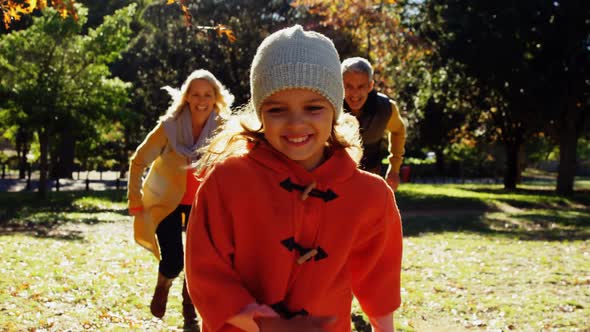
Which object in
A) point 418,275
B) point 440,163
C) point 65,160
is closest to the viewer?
point 418,275

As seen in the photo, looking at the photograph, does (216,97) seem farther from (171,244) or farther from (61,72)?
(61,72)

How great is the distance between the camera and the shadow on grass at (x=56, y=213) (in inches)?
538

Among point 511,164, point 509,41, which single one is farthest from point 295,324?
point 511,164

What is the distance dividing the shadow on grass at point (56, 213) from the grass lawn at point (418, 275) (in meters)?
0.05

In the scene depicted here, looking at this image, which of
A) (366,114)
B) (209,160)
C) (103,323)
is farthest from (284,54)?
(103,323)

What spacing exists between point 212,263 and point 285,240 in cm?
28

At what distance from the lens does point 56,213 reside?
17.3 meters

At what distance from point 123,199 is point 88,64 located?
4.94 meters

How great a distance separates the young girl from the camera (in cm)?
235

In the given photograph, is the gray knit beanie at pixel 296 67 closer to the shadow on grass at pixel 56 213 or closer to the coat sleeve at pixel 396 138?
the coat sleeve at pixel 396 138

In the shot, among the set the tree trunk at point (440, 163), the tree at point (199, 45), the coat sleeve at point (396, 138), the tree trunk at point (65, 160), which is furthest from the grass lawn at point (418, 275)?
the tree trunk at point (440, 163)

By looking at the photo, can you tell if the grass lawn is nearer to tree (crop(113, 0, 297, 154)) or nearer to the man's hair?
the man's hair

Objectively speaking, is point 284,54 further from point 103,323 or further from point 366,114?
point 103,323

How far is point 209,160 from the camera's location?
2719mm
